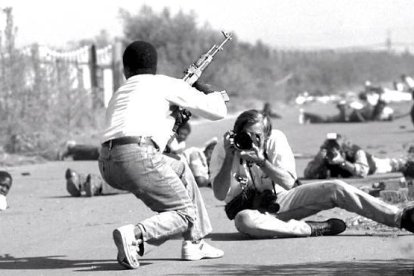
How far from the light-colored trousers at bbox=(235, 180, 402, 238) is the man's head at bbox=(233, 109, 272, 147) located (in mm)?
593

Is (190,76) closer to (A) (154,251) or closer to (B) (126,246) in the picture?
(A) (154,251)

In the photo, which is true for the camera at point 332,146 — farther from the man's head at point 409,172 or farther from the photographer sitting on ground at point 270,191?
the photographer sitting on ground at point 270,191

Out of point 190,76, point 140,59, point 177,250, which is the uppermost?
point 140,59

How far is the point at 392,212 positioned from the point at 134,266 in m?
2.16

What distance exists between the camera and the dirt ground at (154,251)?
8.47 m

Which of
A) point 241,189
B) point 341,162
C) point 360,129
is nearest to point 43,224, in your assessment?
point 241,189

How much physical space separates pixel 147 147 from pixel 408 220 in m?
2.12

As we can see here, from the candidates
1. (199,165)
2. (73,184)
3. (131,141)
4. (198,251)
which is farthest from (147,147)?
(199,165)

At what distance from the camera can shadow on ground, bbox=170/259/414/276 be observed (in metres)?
8.05

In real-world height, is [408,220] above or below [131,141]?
below

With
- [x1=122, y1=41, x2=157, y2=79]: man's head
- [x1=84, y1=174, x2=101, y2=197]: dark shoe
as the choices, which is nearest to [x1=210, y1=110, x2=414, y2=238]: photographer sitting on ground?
[x1=122, y1=41, x2=157, y2=79]: man's head

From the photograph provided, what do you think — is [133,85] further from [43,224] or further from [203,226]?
[43,224]

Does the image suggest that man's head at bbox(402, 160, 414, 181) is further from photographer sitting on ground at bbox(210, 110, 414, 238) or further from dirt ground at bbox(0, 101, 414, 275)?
photographer sitting on ground at bbox(210, 110, 414, 238)

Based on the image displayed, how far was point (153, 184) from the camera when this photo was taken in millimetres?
8641
